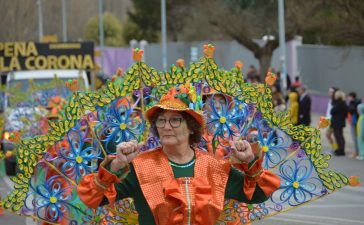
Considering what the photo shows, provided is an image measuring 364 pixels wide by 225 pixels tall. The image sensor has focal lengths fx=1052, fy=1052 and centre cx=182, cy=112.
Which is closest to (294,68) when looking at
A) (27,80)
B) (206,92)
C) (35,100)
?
(27,80)

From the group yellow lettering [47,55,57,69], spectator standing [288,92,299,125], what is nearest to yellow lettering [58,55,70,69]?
yellow lettering [47,55,57,69]

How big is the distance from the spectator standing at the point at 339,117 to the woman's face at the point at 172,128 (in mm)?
Answer: 15741

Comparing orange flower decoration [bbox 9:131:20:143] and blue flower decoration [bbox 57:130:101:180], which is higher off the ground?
orange flower decoration [bbox 9:131:20:143]

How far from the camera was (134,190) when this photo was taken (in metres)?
5.57

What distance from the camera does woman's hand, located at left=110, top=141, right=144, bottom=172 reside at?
5344 mm

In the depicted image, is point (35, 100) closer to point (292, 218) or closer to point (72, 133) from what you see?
point (292, 218)

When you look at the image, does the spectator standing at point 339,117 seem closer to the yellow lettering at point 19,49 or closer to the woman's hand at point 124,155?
the yellow lettering at point 19,49

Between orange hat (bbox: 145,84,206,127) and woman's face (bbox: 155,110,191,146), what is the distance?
44mm

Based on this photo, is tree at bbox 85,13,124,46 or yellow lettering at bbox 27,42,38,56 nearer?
yellow lettering at bbox 27,42,38,56

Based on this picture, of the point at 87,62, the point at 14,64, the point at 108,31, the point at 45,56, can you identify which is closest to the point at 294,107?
the point at 87,62

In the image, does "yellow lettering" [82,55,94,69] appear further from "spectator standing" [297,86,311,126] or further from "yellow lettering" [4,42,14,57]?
"spectator standing" [297,86,311,126]

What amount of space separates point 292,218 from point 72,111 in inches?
268

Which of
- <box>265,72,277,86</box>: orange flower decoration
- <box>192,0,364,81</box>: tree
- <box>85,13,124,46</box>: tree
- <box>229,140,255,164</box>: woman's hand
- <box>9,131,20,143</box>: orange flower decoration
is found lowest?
<box>229,140,255,164</box>: woman's hand

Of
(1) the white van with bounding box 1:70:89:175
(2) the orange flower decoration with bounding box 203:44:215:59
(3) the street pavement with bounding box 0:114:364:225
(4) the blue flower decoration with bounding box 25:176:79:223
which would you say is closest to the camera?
Answer: (4) the blue flower decoration with bounding box 25:176:79:223
